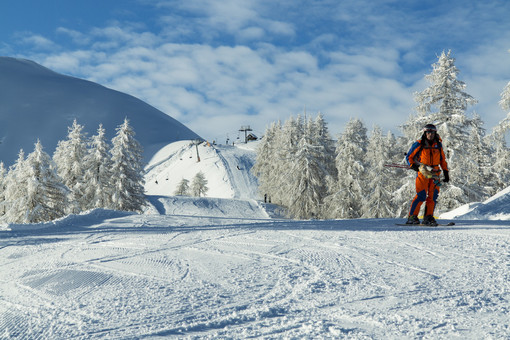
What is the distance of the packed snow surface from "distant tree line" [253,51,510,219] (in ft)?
47.7

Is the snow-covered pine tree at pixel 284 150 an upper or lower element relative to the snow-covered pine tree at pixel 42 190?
upper

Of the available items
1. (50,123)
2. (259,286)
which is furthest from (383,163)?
(50,123)

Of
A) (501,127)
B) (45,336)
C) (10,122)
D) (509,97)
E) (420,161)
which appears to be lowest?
(45,336)

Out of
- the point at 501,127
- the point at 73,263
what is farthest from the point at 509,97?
the point at 73,263

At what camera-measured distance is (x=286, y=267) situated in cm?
416

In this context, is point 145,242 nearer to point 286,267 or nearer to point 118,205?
point 286,267

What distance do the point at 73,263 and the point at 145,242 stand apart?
164 centimetres

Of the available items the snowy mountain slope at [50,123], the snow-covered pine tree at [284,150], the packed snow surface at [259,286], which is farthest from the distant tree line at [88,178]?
the snowy mountain slope at [50,123]

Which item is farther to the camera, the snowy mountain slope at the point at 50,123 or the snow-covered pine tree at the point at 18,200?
the snowy mountain slope at the point at 50,123

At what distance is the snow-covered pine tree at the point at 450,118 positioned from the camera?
19188mm

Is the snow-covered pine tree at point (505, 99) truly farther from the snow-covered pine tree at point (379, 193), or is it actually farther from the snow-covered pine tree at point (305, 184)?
the snow-covered pine tree at point (305, 184)

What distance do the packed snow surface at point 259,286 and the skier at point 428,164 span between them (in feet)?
5.86

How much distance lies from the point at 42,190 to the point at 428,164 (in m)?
21.9

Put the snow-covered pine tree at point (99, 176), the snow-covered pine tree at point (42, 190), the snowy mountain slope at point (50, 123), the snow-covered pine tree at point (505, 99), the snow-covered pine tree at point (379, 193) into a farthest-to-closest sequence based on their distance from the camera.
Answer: the snowy mountain slope at point (50, 123) → the snow-covered pine tree at point (379, 193) → the snow-covered pine tree at point (99, 176) → the snow-covered pine tree at point (42, 190) → the snow-covered pine tree at point (505, 99)
